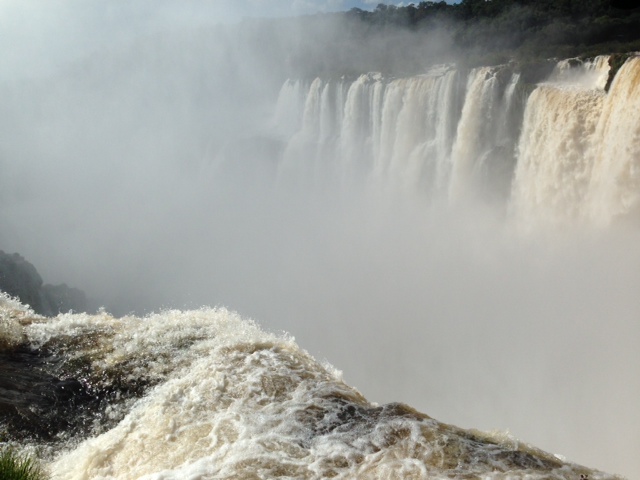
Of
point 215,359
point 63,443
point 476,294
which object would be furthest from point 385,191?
point 63,443

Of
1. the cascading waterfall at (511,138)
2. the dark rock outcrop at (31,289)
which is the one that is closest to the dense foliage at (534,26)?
the cascading waterfall at (511,138)

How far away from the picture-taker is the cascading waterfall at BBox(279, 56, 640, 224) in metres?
10.4

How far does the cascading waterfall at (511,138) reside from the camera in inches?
411

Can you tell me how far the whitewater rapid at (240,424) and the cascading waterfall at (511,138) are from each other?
Answer: 8.47 metres

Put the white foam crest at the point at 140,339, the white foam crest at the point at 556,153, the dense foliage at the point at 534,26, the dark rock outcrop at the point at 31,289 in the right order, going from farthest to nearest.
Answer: the dense foliage at the point at 534,26, the dark rock outcrop at the point at 31,289, the white foam crest at the point at 556,153, the white foam crest at the point at 140,339

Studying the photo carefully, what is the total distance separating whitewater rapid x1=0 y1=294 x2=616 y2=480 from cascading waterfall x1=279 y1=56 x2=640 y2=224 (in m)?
8.47

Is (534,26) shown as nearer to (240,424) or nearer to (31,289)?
(31,289)

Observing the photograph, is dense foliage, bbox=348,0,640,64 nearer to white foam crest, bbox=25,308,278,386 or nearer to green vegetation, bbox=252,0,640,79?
green vegetation, bbox=252,0,640,79

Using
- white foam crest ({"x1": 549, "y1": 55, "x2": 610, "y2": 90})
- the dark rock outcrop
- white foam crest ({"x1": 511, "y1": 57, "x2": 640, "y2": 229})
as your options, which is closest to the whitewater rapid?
white foam crest ({"x1": 511, "y1": 57, "x2": 640, "y2": 229})

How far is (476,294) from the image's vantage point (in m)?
13.4

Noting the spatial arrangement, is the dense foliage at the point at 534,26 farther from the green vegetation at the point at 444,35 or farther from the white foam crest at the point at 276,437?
the white foam crest at the point at 276,437

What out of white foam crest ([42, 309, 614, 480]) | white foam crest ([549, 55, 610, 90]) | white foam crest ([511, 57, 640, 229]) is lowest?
white foam crest ([42, 309, 614, 480])

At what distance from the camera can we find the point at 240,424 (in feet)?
14.1

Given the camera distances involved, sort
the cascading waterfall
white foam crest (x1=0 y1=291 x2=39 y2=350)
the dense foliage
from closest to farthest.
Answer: white foam crest (x1=0 y1=291 x2=39 y2=350)
the cascading waterfall
the dense foliage
